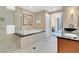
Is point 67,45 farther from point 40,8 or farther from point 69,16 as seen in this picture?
point 40,8

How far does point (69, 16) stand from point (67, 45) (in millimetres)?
647

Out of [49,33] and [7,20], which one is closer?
[7,20]

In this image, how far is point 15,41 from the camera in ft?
6.91

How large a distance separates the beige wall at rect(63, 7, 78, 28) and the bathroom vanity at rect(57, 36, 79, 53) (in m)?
0.32

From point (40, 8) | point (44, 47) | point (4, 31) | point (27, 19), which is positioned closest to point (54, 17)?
point (40, 8)

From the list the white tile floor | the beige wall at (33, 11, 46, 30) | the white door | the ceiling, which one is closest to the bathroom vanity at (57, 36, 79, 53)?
the white tile floor

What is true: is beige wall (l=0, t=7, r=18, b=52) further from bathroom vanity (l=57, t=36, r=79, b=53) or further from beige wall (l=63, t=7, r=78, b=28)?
beige wall (l=63, t=7, r=78, b=28)

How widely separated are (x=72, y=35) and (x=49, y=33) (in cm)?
53

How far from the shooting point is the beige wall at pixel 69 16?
6.90 ft

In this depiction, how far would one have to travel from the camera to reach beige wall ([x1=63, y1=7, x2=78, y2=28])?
210 cm

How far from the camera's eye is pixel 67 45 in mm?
2238

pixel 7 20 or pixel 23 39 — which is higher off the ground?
pixel 7 20
